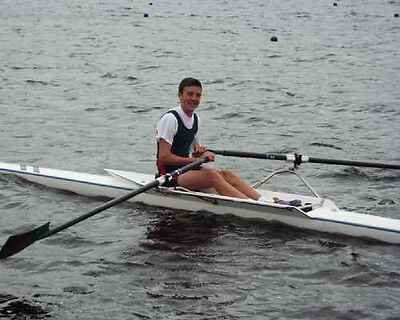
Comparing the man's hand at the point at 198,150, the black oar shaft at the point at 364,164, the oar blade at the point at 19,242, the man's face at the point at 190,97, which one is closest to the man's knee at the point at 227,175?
the man's hand at the point at 198,150

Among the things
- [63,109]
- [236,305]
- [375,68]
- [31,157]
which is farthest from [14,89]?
[236,305]

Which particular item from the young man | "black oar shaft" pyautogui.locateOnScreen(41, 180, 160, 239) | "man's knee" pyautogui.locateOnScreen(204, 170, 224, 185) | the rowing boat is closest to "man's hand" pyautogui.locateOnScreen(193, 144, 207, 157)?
the young man

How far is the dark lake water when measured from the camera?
773cm

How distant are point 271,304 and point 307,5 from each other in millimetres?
36998

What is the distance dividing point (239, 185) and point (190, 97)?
4.52 ft

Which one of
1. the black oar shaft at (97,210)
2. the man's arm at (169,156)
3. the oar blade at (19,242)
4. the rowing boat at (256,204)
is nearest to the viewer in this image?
the oar blade at (19,242)

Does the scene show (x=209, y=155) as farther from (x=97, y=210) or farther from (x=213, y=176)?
(x=97, y=210)

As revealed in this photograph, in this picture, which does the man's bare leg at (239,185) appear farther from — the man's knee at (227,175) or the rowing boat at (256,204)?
the rowing boat at (256,204)

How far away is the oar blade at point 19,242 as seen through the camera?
26.6 ft

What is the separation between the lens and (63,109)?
682 inches

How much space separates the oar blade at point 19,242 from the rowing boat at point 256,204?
2.21 meters

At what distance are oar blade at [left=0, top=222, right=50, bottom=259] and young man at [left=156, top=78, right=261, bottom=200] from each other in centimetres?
197

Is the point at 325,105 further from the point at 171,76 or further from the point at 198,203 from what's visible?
the point at 198,203

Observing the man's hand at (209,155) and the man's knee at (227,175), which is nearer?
the man's hand at (209,155)
